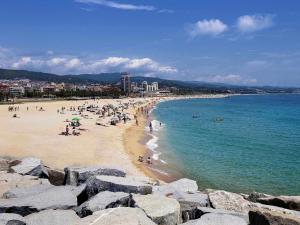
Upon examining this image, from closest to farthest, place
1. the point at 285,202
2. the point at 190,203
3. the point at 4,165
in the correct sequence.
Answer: the point at 190,203 < the point at 285,202 < the point at 4,165

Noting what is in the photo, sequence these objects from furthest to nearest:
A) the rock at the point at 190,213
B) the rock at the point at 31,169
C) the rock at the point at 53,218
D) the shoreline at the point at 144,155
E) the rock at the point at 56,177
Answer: the shoreline at the point at 144,155, the rock at the point at 31,169, the rock at the point at 56,177, the rock at the point at 190,213, the rock at the point at 53,218

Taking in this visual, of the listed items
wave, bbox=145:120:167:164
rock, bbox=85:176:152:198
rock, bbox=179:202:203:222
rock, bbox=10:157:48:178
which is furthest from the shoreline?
rock, bbox=179:202:203:222

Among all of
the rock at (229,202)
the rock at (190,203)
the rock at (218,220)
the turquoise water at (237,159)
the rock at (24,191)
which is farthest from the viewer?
the turquoise water at (237,159)

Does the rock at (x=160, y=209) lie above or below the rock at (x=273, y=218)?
below

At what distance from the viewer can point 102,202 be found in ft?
33.5

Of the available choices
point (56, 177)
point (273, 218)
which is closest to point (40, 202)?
point (56, 177)

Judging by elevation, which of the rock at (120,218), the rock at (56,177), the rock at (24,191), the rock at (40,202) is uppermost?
the rock at (120,218)

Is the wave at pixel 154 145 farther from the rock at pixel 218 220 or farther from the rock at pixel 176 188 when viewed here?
the rock at pixel 218 220

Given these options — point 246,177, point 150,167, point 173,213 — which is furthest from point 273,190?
point 173,213

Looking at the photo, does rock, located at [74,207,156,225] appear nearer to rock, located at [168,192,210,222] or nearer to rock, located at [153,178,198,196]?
rock, located at [168,192,210,222]

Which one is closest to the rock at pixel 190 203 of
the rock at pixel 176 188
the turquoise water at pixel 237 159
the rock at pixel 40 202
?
the rock at pixel 176 188

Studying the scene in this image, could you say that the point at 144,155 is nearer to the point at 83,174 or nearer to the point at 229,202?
the point at 83,174

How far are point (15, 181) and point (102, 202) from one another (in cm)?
558

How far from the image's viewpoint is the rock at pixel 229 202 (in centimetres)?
1118
